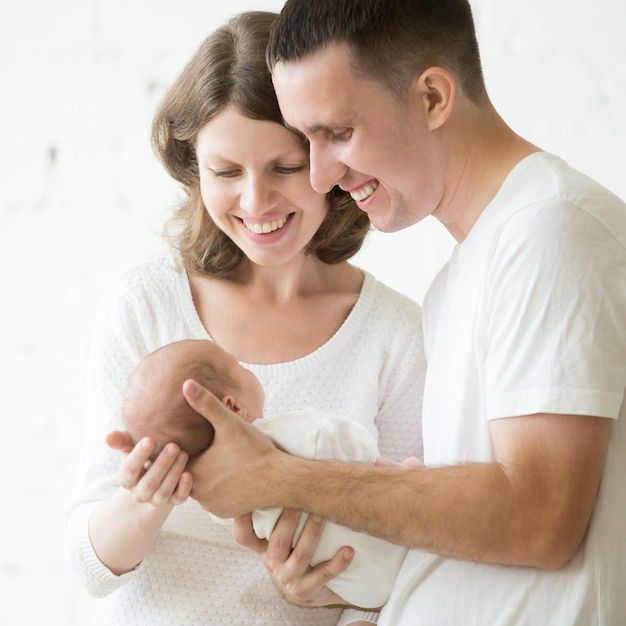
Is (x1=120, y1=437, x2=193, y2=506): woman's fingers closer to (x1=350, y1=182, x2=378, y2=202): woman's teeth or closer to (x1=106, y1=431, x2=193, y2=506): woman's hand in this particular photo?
(x1=106, y1=431, x2=193, y2=506): woman's hand

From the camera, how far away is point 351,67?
1.76 meters

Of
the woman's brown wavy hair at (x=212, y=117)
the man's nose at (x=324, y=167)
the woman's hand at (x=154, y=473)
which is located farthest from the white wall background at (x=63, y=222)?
the woman's hand at (x=154, y=473)

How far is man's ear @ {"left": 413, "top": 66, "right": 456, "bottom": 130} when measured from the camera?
1.76m

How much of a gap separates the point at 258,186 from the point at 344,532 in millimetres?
756

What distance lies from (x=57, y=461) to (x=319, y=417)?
5.82ft

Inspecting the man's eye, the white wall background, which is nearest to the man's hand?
the man's eye

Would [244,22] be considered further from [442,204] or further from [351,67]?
[442,204]

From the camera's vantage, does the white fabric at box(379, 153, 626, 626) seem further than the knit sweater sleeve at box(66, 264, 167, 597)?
No

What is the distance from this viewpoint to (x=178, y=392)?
1.77 m

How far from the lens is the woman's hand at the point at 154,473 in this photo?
1.73 m

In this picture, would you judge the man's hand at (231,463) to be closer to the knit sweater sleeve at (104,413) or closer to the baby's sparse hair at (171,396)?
the baby's sparse hair at (171,396)

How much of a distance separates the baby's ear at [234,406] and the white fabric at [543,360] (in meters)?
0.42

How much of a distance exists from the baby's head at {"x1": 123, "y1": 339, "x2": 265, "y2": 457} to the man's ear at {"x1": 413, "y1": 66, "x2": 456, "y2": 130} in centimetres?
61

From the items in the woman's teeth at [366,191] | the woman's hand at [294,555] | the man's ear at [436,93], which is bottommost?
the woman's hand at [294,555]
